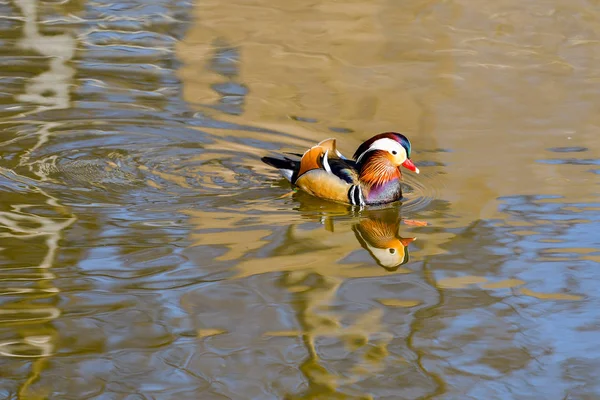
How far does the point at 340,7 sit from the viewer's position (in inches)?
580

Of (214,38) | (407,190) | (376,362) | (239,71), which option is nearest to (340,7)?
(214,38)

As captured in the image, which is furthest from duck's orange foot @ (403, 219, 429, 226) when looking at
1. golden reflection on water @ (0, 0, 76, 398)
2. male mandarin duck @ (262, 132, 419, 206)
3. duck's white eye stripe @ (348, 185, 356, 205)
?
golden reflection on water @ (0, 0, 76, 398)

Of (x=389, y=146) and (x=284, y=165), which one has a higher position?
(x=389, y=146)

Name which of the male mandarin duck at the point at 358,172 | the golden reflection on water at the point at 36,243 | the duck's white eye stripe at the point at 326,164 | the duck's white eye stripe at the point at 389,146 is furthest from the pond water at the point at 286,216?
the duck's white eye stripe at the point at 389,146

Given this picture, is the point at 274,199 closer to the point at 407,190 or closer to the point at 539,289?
the point at 407,190

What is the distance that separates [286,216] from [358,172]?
868 mm

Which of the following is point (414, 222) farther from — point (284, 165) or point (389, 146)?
point (284, 165)

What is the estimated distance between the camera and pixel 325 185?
27.2 ft

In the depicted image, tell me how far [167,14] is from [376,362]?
9.53 metres

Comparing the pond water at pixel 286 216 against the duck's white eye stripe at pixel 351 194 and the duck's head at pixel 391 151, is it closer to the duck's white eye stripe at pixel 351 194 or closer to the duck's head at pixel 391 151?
the duck's white eye stripe at pixel 351 194

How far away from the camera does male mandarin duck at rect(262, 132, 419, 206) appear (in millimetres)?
8141

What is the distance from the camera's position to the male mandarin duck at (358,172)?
26.7 feet

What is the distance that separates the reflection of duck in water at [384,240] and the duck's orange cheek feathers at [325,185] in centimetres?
37

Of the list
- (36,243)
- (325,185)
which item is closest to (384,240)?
(325,185)
